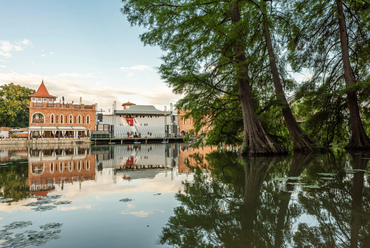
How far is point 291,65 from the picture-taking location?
14766mm

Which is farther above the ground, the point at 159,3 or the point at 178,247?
the point at 159,3

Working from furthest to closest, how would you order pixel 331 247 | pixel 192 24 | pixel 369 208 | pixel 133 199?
pixel 192 24, pixel 133 199, pixel 369 208, pixel 331 247

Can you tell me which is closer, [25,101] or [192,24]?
[192,24]

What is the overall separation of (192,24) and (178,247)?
1008 cm

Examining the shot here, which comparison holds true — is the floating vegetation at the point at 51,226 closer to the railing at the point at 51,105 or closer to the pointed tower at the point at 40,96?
the railing at the point at 51,105

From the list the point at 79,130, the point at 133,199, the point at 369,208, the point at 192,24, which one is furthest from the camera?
the point at 79,130

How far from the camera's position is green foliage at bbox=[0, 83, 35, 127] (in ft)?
154

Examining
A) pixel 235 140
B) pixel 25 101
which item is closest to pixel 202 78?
pixel 235 140

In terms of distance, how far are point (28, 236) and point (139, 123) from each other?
58.4m

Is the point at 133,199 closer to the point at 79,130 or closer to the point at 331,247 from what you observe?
the point at 331,247

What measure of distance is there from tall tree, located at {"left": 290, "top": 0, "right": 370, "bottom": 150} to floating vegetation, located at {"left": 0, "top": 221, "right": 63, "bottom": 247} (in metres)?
13.3

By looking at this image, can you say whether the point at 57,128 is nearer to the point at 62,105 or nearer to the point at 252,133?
the point at 62,105

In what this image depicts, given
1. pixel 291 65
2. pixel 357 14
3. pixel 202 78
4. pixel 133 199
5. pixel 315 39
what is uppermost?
pixel 357 14

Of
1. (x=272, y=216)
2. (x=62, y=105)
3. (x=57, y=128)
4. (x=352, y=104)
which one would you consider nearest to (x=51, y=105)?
(x=62, y=105)
